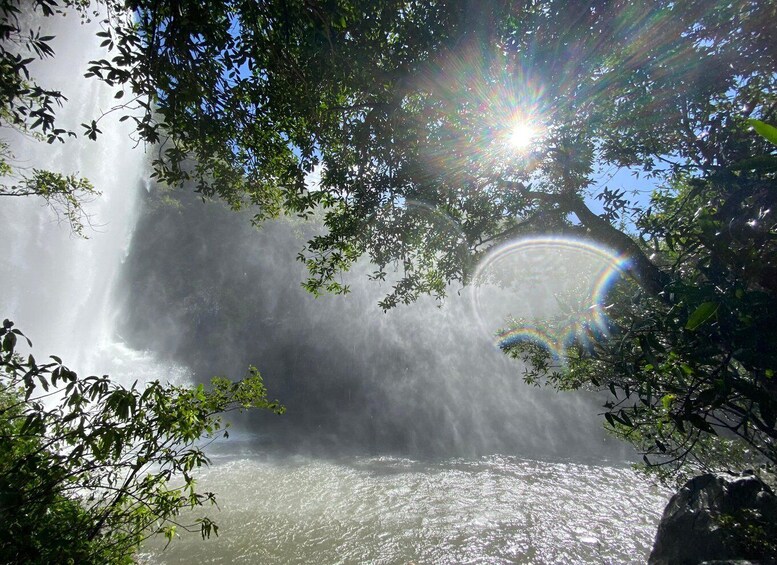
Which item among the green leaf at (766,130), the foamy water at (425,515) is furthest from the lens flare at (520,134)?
the foamy water at (425,515)

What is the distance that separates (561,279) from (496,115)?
24.9ft

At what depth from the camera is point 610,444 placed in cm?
2205

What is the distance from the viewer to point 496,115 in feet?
19.8

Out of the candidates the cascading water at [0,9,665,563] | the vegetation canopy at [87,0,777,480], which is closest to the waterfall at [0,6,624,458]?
the cascading water at [0,9,665,563]

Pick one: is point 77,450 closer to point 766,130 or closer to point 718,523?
point 766,130

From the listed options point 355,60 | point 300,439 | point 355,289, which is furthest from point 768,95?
point 355,289

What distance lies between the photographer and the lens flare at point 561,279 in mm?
5406

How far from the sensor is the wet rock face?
546 cm

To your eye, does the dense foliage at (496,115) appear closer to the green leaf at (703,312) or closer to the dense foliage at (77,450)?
the green leaf at (703,312)

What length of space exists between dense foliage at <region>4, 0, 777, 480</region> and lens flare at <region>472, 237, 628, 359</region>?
0.31 m

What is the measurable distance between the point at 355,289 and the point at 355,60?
28.9 meters

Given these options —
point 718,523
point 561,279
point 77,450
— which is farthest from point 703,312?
point 561,279

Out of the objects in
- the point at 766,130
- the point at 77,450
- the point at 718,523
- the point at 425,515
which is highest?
the point at 766,130

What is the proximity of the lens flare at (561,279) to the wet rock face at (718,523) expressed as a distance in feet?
12.1
